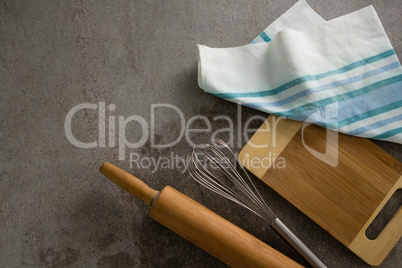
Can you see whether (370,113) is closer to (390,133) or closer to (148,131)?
(390,133)

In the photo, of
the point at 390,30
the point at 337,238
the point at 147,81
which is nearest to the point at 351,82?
the point at 390,30

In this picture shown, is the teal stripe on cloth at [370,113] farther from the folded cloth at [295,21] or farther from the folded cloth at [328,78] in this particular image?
the folded cloth at [295,21]

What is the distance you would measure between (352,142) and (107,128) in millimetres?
486

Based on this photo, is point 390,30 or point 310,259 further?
point 390,30

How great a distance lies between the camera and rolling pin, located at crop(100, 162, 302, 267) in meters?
0.53

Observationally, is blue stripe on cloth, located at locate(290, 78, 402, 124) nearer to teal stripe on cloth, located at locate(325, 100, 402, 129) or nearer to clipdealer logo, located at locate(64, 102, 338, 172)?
teal stripe on cloth, located at locate(325, 100, 402, 129)

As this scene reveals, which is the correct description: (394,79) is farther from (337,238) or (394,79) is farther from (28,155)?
(28,155)

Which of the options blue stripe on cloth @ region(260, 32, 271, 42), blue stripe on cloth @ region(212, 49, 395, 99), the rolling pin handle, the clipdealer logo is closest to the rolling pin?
the rolling pin handle

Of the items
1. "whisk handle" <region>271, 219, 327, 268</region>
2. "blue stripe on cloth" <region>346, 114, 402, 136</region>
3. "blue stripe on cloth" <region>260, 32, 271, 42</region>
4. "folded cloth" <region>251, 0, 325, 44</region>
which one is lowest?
"whisk handle" <region>271, 219, 327, 268</region>

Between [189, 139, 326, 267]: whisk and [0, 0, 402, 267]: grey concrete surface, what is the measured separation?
23mm

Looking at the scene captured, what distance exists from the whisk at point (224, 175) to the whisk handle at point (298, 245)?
0.03 m

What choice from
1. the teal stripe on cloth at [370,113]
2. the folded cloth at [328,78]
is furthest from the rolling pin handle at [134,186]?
the teal stripe on cloth at [370,113]

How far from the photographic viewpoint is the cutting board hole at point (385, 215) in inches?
24.5

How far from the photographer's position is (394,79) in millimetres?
598
